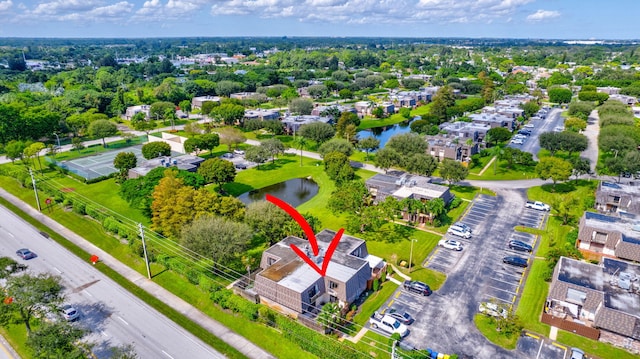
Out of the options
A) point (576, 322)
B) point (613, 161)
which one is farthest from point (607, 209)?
point (576, 322)

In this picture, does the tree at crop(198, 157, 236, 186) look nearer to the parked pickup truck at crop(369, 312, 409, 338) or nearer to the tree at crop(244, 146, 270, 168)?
the tree at crop(244, 146, 270, 168)

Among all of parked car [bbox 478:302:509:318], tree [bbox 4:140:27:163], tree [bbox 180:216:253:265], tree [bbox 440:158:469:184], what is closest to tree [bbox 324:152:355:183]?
tree [bbox 440:158:469:184]

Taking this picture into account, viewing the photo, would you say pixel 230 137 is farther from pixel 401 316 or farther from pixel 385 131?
pixel 401 316

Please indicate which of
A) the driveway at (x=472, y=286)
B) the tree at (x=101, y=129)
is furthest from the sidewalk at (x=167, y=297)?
the tree at (x=101, y=129)

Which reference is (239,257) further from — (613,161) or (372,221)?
(613,161)

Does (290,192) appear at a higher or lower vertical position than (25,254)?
lower

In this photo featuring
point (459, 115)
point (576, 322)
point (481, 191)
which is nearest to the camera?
point (576, 322)

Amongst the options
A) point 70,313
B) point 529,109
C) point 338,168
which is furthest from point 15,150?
point 529,109
